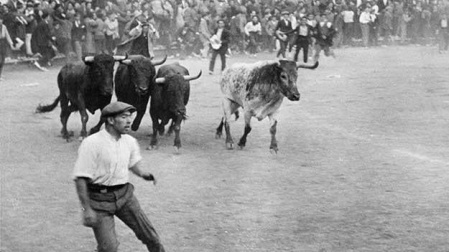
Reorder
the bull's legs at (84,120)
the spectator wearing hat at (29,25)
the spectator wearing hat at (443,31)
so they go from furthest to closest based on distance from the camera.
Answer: the spectator wearing hat at (443,31)
the spectator wearing hat at (29,25)
the bull's legs at (84,120)

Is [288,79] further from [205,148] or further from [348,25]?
[348,25]

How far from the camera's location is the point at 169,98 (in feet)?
47.6

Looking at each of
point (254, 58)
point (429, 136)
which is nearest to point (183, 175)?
point (429, 136)

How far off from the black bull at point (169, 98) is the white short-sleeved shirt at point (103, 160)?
6959 mm

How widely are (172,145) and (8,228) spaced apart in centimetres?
555

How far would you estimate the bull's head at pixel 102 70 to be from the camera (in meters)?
14.6

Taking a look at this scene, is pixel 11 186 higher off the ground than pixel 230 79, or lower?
lower

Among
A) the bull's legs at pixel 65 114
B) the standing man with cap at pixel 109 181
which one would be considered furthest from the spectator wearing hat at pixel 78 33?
the standing man with cap at pixel 109 181

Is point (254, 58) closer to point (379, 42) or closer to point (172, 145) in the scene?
point (379, 42)

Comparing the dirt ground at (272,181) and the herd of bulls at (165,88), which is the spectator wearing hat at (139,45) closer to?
the dirt ground at (272,181)

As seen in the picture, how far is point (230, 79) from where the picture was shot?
1493 centimetres

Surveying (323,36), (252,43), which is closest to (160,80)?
(323,36)

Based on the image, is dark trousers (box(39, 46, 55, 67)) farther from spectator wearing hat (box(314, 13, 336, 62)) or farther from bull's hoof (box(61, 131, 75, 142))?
bull's hoof (box(61, 131, 75, 142))

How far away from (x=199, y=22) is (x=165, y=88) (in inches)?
685
